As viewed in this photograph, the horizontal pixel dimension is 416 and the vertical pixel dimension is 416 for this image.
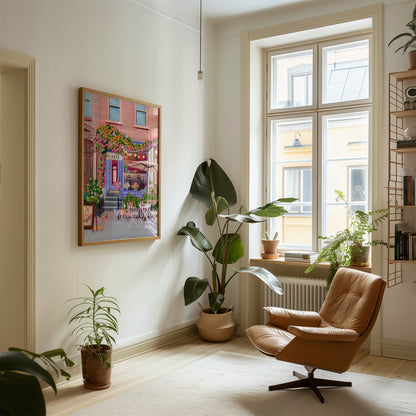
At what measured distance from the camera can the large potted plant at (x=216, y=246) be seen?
444cm

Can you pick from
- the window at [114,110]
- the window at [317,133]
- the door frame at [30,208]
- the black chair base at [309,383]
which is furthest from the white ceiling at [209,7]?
the black chair base at [309,383]

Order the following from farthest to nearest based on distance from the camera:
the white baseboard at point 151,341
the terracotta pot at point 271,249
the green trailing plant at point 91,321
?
the terracotta pot at point 271,249 → the white baseboard at point 151,341 → the green trailing plant at point 91,321

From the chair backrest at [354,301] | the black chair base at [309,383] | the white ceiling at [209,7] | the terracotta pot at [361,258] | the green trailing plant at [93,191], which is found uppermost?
the white ceiling at [209,7]

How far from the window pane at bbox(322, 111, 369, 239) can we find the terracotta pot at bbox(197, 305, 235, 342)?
127 cm

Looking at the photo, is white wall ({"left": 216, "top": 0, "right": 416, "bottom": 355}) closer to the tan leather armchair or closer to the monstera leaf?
the monstera leaf

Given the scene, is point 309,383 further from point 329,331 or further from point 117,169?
point 117,169

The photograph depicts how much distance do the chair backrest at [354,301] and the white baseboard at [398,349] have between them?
0.92 m

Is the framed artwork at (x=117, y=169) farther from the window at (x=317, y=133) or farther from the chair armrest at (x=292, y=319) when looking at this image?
the window at (x=317, y=133)

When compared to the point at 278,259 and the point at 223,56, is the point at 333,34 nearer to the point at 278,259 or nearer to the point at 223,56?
the point at 223,56

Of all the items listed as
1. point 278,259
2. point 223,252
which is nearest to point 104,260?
point 223,252

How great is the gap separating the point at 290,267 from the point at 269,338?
173cm

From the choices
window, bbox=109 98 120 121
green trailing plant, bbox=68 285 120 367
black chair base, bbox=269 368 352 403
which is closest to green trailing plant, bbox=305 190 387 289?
black chair base, bbox=269 368 352 403

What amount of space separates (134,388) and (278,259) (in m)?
2.02

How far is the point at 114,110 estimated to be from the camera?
385 cm
